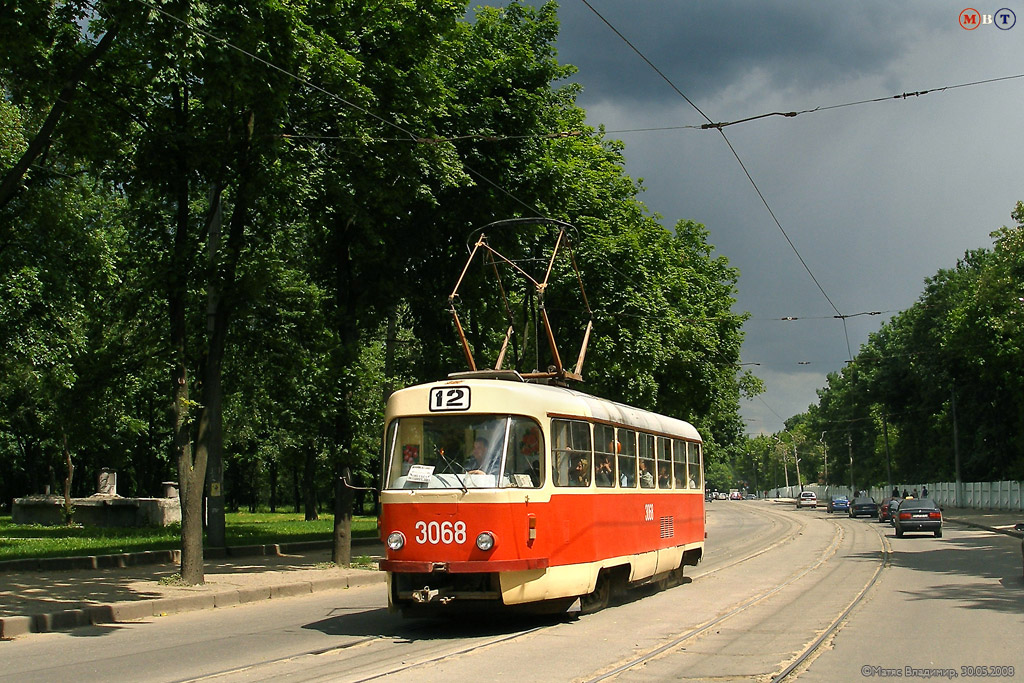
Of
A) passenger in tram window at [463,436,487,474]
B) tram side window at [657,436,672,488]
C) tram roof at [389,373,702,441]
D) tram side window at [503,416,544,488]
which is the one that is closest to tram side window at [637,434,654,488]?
tram roof at [389,373,702,441]

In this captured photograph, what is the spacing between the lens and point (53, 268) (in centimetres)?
2391

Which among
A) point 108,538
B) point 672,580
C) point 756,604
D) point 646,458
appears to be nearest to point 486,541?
point 756,604

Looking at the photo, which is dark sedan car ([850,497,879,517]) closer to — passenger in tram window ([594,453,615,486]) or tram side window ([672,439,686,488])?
tram side window ([672,439,686,488])

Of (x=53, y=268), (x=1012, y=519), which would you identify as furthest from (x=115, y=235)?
(x=1012, y=519)

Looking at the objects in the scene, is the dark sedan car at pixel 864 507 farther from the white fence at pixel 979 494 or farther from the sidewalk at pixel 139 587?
the sidewalk at pixel 139 587

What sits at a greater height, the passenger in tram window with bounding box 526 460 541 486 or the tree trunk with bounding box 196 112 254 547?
the tree trunk with bounding box 196 112 254 547

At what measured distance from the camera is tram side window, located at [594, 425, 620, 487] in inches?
551

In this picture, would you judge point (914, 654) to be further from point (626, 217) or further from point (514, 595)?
point (626, 217)

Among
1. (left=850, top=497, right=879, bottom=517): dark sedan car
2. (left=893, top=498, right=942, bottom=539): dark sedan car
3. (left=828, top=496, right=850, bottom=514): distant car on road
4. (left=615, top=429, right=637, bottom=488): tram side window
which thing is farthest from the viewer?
(left=828, top=496, right=850, bottom=514): distant car on road

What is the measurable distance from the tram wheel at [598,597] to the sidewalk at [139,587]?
606 cm

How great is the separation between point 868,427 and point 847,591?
103260mm

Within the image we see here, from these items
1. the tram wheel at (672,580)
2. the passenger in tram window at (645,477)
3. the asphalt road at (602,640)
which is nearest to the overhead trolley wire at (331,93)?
the passenger in tram window at (645,477)

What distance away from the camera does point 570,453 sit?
1305 centimetres

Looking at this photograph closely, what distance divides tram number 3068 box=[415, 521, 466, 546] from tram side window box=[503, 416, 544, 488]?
78 cm
